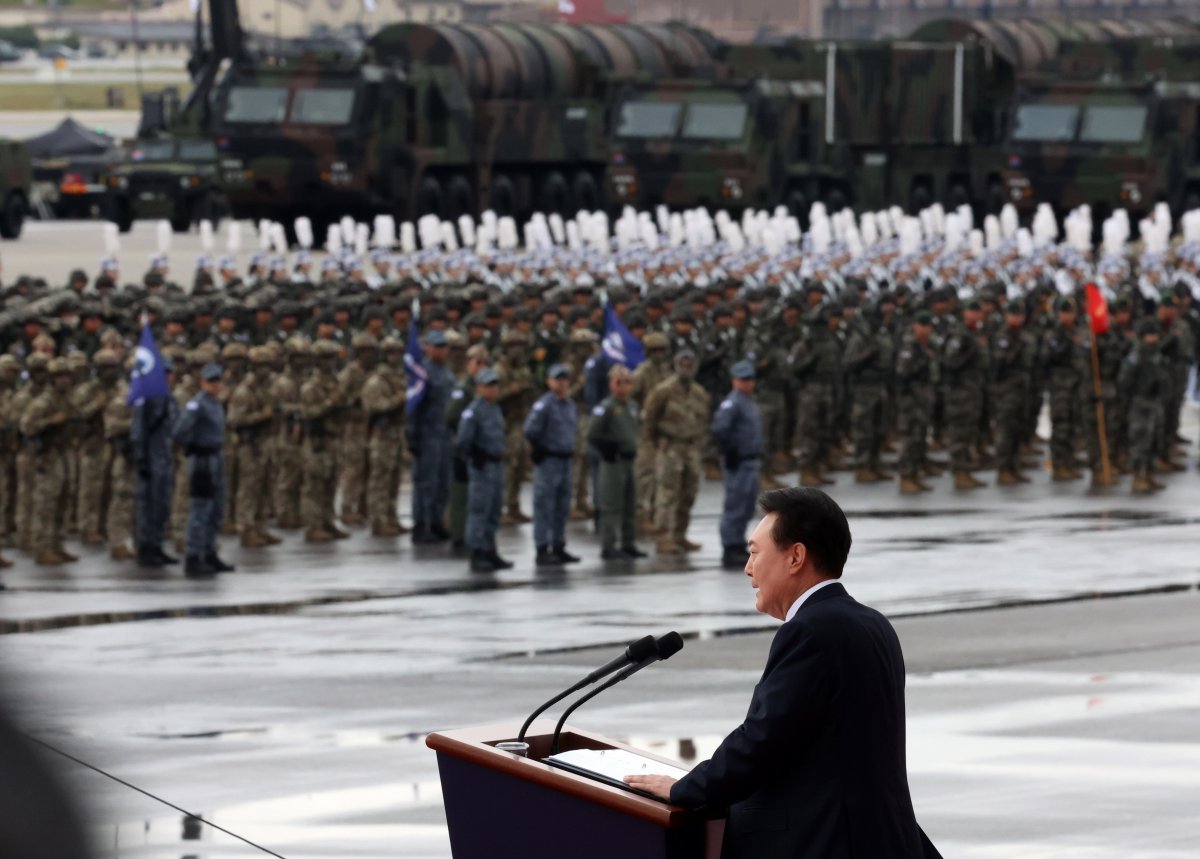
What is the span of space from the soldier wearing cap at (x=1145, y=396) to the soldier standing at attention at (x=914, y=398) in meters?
1.55

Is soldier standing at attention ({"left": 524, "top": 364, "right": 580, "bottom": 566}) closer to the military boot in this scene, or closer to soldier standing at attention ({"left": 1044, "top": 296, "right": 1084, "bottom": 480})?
→ the military boot

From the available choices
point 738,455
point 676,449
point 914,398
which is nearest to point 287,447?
point 676,449

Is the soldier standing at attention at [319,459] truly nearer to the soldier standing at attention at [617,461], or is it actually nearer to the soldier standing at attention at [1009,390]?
the soldier standing at attention at [617,461]

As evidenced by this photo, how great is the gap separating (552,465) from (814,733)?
11.5 meters

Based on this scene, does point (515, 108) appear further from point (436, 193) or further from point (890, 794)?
point (890, 794)

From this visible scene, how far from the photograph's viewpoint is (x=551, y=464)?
15.9 metres

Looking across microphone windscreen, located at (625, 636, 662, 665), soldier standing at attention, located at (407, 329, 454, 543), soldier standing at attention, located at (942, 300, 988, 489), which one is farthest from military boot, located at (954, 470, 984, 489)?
microphone windscreen, located at (625, 636, 662, 665)

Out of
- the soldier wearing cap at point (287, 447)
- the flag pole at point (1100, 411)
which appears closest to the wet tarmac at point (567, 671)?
the soldier wearing cap at point (287, 447)

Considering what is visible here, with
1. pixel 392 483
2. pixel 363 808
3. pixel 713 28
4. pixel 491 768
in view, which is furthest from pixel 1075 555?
pixel 713 28

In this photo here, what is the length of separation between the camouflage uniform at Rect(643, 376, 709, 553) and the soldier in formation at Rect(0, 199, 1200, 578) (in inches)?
0.7

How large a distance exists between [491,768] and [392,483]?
12.9 meters

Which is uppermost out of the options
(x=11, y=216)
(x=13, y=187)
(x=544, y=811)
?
(x=544, y=811)

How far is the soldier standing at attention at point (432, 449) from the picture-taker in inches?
675

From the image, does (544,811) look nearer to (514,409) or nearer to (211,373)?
(211,373)
